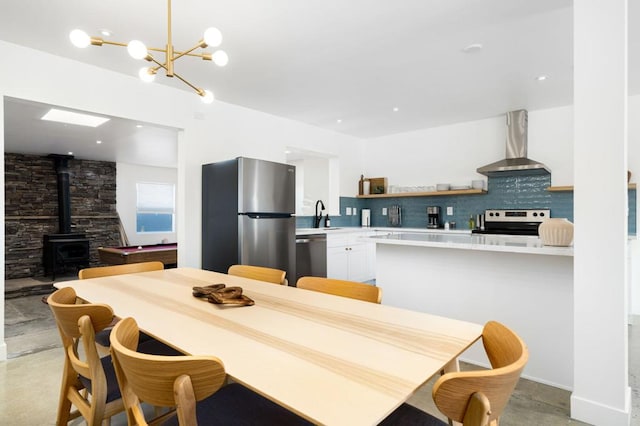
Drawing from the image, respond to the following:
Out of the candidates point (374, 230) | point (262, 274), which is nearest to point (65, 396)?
point (262, 274)

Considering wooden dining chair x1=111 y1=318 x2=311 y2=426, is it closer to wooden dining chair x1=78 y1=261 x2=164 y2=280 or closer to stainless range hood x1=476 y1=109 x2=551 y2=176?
wooden dining chair x1=78 y1=261 x2=164 y2=280

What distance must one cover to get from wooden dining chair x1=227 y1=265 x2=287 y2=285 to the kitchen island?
110cm

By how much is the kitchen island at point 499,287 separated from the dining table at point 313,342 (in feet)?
4.41

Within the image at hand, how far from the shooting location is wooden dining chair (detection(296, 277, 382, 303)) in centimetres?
162

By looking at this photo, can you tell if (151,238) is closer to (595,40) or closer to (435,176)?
(435,176)

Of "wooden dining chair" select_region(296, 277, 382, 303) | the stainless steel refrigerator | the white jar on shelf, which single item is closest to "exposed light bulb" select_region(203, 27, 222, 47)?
"wooden dining chair" select_region(296, 277, 382, 303)

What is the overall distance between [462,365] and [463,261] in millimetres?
773

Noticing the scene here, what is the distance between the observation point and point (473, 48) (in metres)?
2.82

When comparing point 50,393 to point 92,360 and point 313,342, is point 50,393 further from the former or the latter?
point 313,342

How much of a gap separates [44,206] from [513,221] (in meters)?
8.45

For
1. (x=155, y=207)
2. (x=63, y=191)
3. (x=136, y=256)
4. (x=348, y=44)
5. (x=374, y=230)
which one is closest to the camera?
(x=348, y=44)

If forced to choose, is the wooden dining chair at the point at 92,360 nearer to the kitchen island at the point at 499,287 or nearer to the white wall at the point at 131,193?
the kitchen island at the point at 499,287

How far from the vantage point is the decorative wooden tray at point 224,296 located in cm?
148

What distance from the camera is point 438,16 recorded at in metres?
2.37
